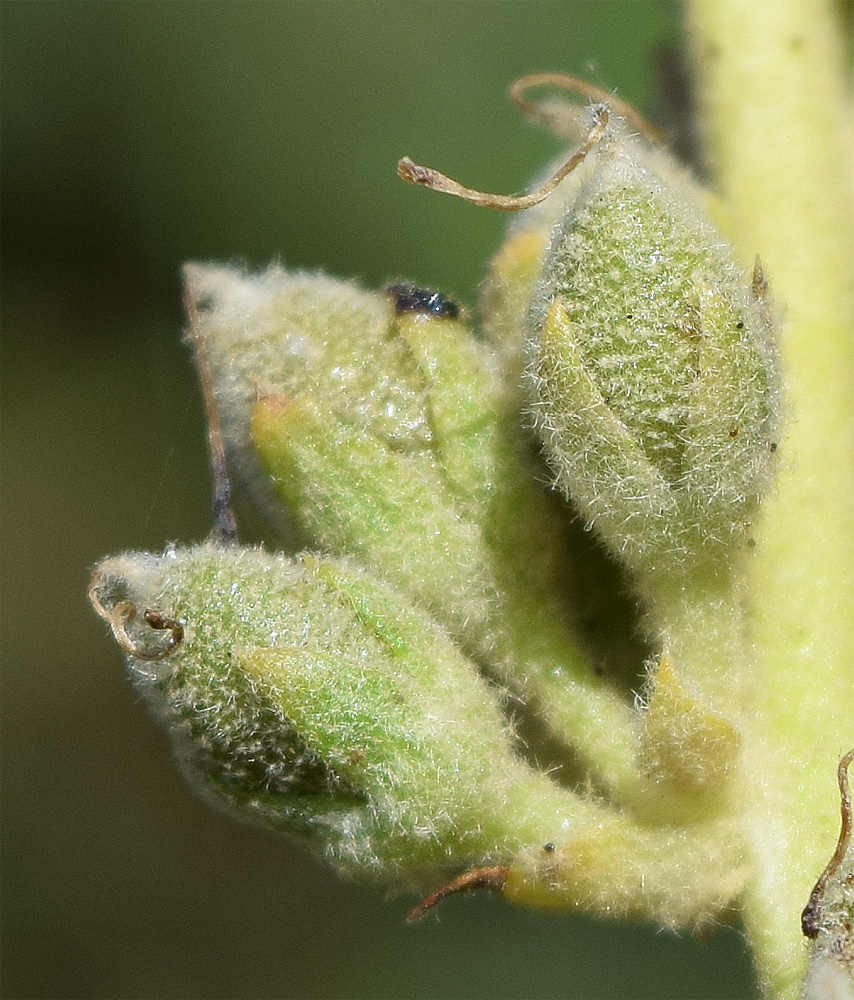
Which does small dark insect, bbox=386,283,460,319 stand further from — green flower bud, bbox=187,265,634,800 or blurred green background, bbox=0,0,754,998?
blurred green background, bbox=0,0,754,998

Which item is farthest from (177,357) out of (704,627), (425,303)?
(704,627)

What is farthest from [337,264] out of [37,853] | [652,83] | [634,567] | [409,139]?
[634,567]

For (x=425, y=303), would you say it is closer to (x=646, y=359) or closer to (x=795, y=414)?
(x=646, y=359)

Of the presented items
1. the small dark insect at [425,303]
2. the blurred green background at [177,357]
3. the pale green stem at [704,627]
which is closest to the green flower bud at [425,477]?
the small dark insect at [425,303]

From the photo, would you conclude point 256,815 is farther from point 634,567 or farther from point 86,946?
point 86,946

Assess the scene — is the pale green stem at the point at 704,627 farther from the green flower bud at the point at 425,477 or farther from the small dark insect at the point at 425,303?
the small dark insect at the point at 425,303

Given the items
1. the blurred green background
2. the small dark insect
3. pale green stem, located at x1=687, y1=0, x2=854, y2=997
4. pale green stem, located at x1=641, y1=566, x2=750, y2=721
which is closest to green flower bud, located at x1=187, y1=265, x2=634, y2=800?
the small dark insect

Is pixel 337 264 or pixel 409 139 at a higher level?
pixel 409 139
